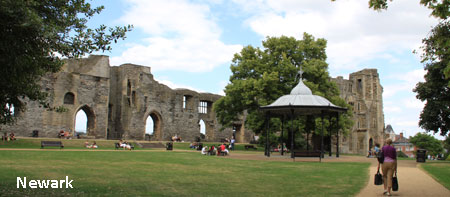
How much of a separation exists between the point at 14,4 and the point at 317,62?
28.4 meters

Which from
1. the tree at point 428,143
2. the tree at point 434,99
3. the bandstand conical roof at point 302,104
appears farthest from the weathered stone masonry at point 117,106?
the tree at point 428,143

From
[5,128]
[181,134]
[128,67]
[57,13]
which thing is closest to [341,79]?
[181,134]

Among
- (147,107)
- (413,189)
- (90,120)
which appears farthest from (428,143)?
(413,189)

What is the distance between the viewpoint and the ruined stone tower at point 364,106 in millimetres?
58688

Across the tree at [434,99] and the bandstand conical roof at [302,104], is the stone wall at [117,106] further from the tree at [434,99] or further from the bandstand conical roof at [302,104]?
the tree at [434,99]

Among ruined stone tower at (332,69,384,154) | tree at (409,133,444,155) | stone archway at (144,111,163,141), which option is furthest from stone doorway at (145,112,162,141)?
tree at (409,133,444,155)

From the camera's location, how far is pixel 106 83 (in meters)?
40.9

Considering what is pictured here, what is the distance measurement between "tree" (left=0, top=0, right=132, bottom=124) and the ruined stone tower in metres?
53.3

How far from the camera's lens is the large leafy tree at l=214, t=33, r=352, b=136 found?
3158 cm

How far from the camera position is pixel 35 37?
7.00 meters

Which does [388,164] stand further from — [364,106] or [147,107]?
[364,106]

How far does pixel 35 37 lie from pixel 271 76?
25.5 m

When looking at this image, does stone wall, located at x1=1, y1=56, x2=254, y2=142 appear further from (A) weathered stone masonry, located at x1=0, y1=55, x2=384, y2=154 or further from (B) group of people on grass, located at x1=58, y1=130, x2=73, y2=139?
(B) group of people on grass, located at x1=58, y1=130, x2=73, y2=139

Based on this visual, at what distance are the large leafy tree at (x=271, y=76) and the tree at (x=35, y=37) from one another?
2281 centimetres
